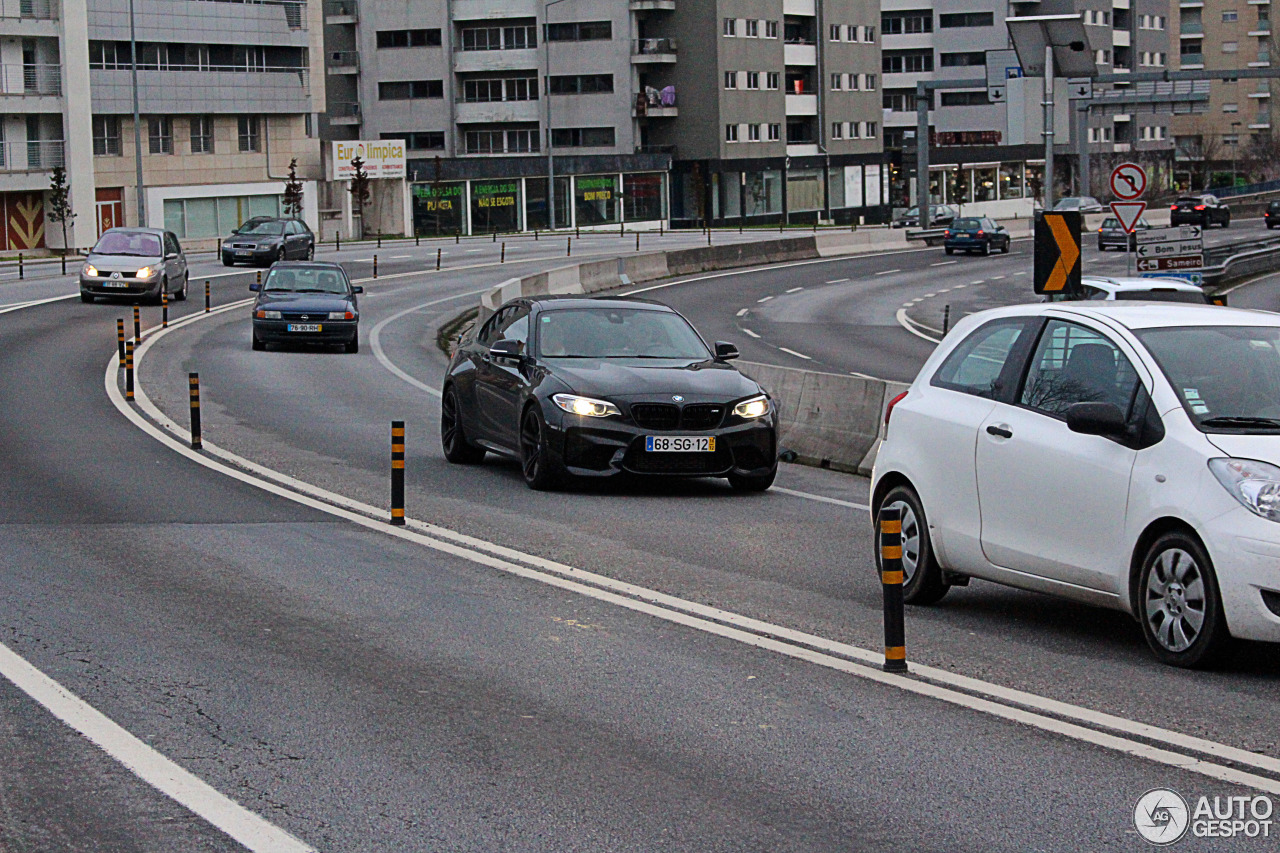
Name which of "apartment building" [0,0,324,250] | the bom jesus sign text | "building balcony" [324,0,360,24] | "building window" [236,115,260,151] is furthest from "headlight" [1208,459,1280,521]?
"building balcony" [324,0,360,24]

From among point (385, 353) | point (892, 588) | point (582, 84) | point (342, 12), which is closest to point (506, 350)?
point (892, 588)

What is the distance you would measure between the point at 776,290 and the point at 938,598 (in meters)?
45.2

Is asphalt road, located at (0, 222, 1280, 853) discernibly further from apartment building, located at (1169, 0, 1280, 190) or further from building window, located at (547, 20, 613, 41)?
apartment building, located at (1169, 0, 1280, 190)

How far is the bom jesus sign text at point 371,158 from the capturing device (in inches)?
3807

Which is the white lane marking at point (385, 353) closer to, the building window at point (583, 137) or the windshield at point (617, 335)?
the windshield at point (617, 335)

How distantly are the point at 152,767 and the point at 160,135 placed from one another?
288ft

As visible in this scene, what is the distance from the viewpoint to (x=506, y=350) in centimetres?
1521

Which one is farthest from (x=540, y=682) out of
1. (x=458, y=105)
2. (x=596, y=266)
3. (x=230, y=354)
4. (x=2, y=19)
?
(x=458, y=105)

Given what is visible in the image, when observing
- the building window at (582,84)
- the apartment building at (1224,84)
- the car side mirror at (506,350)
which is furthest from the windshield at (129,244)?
the apartment building at (1224,84)

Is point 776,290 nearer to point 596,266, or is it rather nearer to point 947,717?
point 596,266

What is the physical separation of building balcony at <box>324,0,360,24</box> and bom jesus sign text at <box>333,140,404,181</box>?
50.1 ft

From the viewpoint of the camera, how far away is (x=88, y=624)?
8812 millimetres

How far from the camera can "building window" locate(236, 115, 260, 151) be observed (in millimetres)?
93938

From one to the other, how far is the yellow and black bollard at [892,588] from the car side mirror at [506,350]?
7.62m
